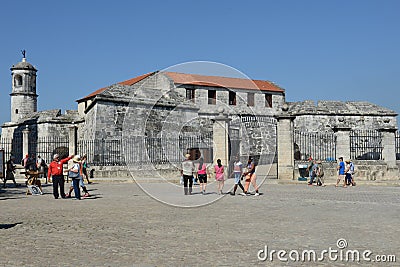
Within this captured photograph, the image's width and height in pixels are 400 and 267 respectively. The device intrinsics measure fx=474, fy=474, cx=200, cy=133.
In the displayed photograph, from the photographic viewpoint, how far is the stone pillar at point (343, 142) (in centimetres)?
2189

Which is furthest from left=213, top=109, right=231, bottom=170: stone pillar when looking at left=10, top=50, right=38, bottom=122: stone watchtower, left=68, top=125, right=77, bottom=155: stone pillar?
left=10, top=50, right=38, bottom=122: stone watchtower

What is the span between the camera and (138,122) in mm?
30766

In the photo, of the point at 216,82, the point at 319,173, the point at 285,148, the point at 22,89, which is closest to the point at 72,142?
the point at 285,148

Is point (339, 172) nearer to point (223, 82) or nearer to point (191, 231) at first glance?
point (191, 231)

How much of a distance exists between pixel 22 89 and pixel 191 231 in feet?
162

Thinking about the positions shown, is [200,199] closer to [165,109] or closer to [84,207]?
[84,207]

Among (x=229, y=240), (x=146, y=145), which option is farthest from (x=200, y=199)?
(x=146, y=145)

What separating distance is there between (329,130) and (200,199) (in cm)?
2379

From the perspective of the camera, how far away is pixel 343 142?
72.0 ft

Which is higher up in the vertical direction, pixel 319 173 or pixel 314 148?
pixel 314 148

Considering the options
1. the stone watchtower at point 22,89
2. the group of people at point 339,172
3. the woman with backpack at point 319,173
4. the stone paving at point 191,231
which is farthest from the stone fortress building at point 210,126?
the stone paving at point 191,231

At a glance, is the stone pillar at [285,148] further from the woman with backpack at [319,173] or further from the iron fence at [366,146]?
the iron fence at [366,146]

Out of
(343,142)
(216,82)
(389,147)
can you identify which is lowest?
(389,147)

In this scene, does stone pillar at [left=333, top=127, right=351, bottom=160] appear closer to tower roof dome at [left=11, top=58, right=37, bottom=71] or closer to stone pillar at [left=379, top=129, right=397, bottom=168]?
stone pillar at [left=379, top=129, right=397, bottom=168]
